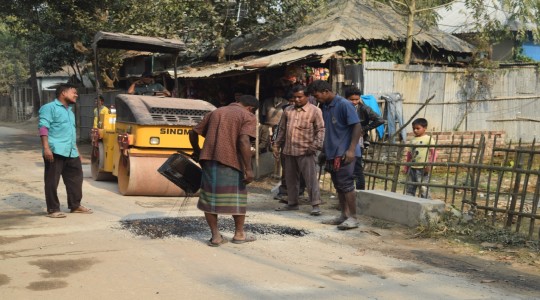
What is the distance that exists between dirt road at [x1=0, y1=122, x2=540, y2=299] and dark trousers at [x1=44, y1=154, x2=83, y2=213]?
258 millimetres

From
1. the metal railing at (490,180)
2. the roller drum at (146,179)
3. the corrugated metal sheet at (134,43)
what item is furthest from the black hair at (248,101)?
the corrugated metal sheet at (134,43)

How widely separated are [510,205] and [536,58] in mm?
17637

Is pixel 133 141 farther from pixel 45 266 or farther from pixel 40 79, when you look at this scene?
pixel 40 79

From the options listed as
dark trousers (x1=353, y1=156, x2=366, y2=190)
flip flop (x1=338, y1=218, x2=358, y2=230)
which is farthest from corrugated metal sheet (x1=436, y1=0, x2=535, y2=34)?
flip flop (x1=338, y1=218, x2=358, y2=230)

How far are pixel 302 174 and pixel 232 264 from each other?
3194 mm

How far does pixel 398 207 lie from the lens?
7922 mm

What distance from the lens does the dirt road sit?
4.98 metres

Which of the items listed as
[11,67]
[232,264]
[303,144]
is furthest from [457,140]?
[11,67]

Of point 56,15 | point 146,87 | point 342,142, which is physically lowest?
point 342,142

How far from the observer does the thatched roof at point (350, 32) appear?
1463 cm

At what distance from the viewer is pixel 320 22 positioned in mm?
16125

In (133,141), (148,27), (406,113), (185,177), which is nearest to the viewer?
(185,177)

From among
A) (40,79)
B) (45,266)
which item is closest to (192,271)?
(45,266)

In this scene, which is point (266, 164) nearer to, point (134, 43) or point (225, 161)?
point (134, 43)
